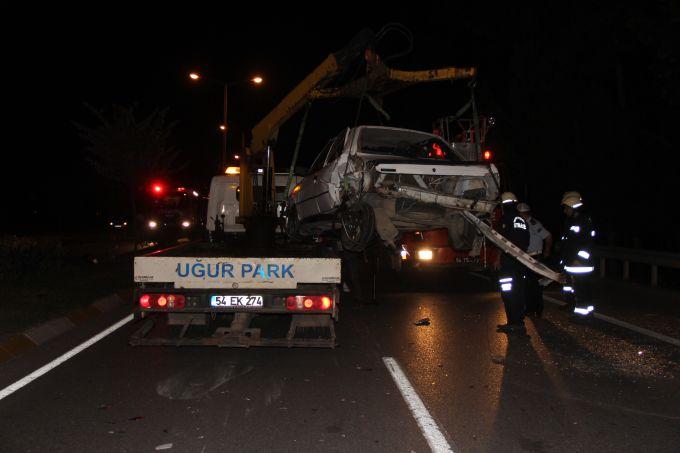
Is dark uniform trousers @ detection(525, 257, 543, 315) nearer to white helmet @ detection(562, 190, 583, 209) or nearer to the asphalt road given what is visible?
the asphalt road

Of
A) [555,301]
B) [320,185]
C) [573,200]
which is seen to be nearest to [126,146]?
[320,185]

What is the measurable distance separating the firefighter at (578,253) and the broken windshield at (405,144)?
1699mm

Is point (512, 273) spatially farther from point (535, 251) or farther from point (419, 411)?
point (419, 411)

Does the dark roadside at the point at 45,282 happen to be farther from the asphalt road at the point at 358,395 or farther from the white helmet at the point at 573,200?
the white helmet at the point at 573,200

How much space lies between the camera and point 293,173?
1108cm

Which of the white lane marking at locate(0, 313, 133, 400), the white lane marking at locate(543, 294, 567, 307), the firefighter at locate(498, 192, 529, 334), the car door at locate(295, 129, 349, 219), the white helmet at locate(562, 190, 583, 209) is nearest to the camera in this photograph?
the white lane marking at locate(0, 313, 133, 400)

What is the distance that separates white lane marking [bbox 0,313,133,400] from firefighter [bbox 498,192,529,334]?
4.98 m

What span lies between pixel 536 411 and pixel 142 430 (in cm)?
300

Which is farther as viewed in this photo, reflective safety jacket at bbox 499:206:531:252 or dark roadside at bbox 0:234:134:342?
dark roadside at bbox 0:234:134:342

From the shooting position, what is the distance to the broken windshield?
9289 millimetres

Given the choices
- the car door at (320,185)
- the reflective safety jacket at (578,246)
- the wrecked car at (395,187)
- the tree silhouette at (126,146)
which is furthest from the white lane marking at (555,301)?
the tree silhouette at (126,146)

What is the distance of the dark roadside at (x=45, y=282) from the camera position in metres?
9.07

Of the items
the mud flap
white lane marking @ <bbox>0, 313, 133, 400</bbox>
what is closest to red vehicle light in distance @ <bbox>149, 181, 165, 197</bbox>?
white lane marking @ <bbox>0, 313, 133, 400</bbox>

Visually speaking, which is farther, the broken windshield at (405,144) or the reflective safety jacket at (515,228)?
the broken windshield at (405,144)
